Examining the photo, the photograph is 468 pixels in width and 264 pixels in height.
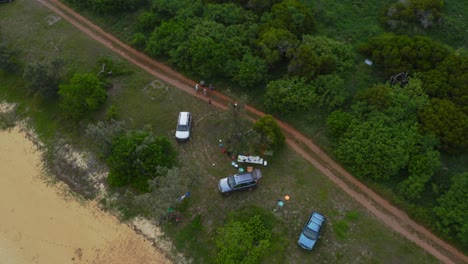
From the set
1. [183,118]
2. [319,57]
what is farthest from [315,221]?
[319,57]

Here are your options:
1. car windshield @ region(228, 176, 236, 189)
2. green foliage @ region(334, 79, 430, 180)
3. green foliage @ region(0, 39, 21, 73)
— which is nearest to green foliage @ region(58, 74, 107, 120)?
green foliage @ region(0, 39, 21, 73)

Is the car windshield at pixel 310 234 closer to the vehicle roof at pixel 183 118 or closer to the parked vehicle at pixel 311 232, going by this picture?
the parked vehicle at pixel 311 232

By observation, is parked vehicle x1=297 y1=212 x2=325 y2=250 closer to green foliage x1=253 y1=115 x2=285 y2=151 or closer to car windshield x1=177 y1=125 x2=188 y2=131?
green foliage x1=253 y1=115 x2=285 y2=151

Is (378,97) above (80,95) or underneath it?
above

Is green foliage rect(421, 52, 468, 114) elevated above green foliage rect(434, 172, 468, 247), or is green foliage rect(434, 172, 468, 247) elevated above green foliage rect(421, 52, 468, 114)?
green foliage rect(421, 52, 468, 114)

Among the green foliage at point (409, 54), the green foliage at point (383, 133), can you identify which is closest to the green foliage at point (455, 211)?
the green foliage at point (383, 133)

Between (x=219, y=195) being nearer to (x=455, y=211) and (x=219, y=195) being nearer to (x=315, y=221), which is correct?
(x=315, y=221)
